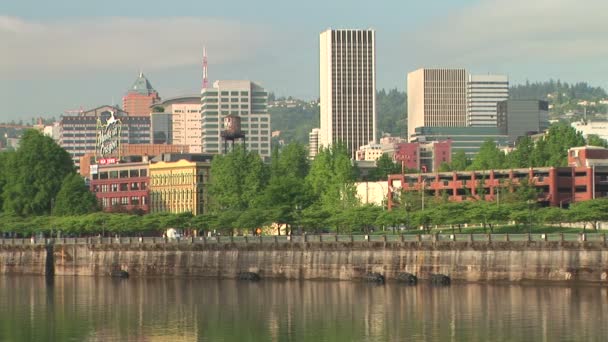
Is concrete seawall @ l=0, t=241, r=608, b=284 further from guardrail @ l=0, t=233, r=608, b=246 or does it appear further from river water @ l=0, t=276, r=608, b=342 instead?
river water @ l=0, t=276, r=608, b=342

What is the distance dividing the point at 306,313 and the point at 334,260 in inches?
1378

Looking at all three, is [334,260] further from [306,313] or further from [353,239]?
[306,313]

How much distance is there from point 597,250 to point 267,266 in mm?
43444

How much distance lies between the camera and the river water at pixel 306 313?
383 ft

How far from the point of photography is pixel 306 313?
13162 centimetres

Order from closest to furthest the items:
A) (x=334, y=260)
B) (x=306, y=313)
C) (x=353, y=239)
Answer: (x=306, y=313), (x=353, y=239), (x=334, y=260)

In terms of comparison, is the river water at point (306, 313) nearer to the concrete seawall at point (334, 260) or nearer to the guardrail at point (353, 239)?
the concrete seawall at point (334, 260)

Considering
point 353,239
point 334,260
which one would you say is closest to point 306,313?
point 334,260

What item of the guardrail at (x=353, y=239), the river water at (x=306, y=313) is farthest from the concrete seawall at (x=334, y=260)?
the river water at (x=306, y=313)

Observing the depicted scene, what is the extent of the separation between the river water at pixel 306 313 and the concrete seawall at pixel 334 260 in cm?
278

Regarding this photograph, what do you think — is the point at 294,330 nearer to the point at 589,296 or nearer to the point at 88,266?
the point at 589,296

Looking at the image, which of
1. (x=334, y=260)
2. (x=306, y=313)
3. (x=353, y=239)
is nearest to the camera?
(x=306, y=313)

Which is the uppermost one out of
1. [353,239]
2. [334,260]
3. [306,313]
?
[353,239]

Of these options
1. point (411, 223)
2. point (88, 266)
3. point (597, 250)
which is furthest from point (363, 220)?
point (597, 250)
